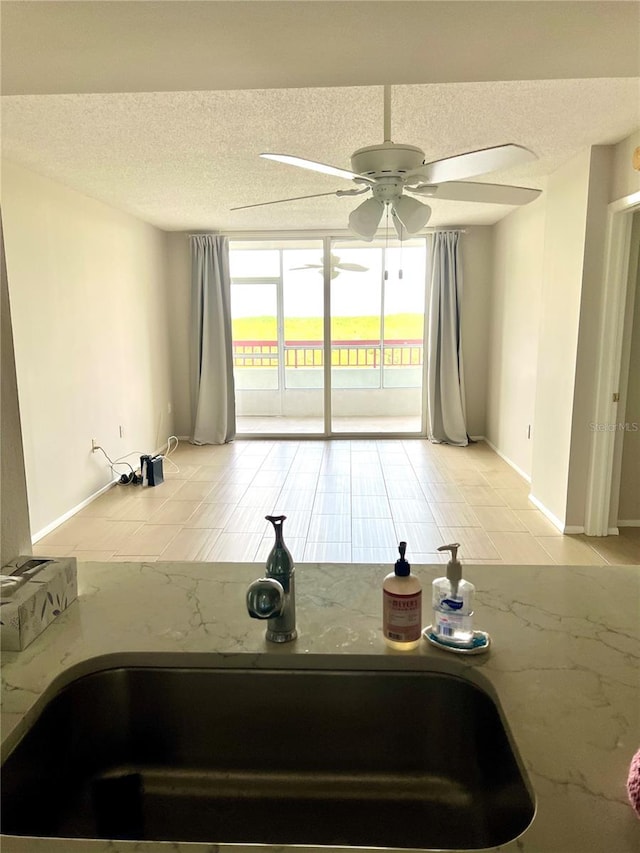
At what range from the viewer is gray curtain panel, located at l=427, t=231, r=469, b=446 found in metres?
6.46

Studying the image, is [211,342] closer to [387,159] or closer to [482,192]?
[482,192]

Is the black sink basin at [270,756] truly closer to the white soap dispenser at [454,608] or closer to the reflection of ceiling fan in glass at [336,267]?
the white soap dispenser at [454,608]

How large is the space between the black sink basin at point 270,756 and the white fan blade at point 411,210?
171 centimetres

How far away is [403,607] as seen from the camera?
1.06 metres

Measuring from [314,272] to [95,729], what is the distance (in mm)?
6709

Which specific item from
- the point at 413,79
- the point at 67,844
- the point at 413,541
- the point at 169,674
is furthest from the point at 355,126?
the point at 67,844

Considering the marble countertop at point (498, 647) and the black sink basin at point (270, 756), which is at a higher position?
the marble countertop at point (498, 647)

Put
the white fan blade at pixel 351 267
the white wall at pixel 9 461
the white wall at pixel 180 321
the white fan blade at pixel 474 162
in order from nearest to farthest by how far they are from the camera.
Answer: the white wall at pixel 9 461 < the white fan blade at pixel 474 162 < the white fan blade at pixel 351 267 < the white wall at pixel 180 321

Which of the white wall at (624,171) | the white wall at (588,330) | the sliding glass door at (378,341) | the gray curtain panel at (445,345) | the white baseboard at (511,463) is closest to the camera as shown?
the white wall at (624,171)

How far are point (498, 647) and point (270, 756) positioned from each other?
477 millimetres

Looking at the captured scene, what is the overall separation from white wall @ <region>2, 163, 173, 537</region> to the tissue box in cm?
279

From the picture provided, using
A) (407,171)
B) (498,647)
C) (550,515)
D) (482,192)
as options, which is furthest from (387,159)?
(550,515)

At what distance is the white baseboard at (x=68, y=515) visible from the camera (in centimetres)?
393

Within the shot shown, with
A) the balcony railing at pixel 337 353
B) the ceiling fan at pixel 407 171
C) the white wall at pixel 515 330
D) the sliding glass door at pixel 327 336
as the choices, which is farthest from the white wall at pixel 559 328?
the balcony railing at pixel 337 353
